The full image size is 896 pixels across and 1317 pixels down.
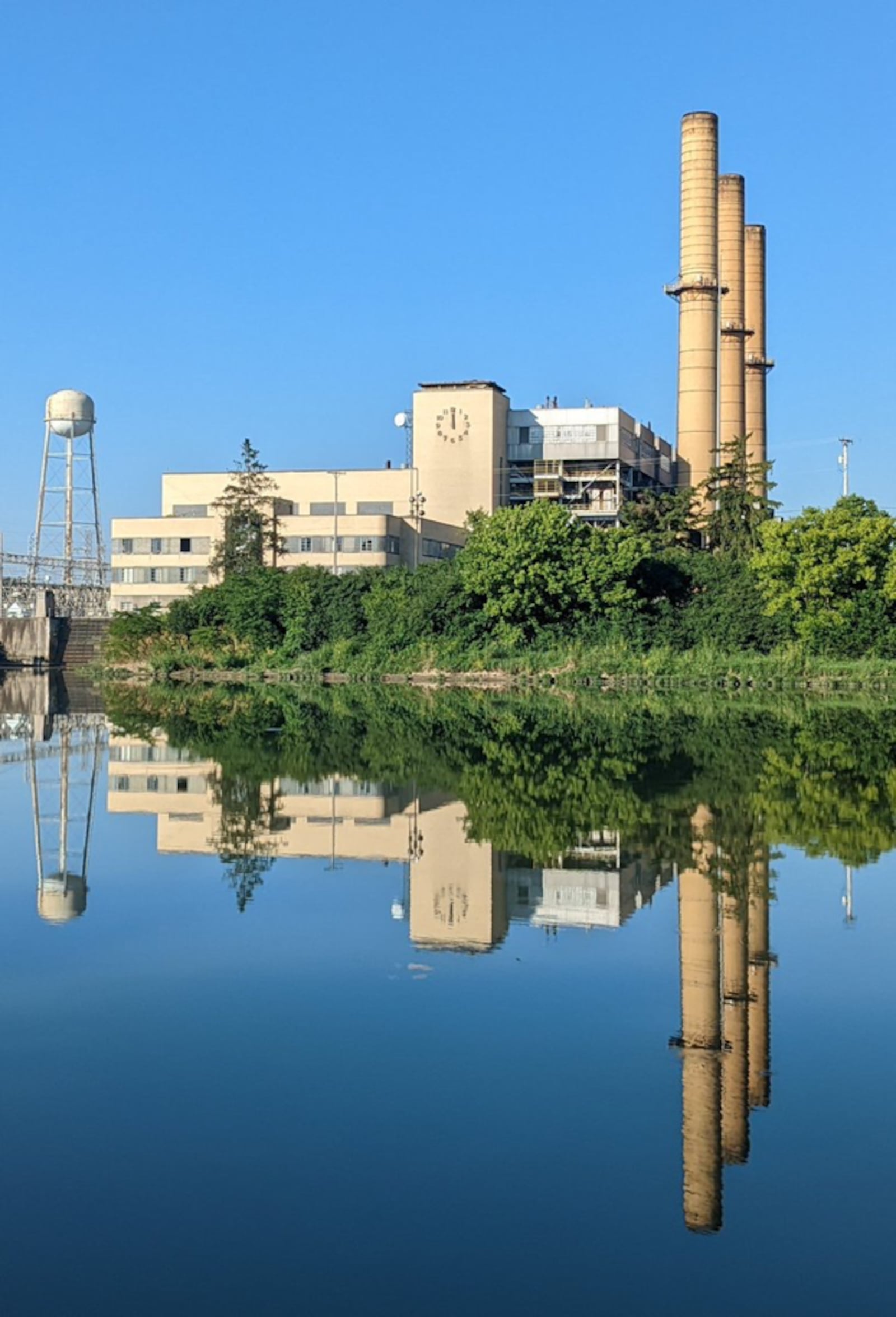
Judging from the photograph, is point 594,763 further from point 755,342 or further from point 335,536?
point 755,342

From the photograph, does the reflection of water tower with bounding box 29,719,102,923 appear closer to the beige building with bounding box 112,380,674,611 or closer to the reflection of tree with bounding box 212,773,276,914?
the reflection of tree with bounding box 212,773,276,914

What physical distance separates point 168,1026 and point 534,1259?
2.81m

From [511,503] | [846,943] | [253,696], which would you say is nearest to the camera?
[846,943]

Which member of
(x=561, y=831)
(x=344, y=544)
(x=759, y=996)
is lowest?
(x=759, y=996)

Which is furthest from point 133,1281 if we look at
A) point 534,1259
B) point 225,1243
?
point 534,1259

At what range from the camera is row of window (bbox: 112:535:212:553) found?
65.9 metres

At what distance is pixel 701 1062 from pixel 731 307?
63.6 metres

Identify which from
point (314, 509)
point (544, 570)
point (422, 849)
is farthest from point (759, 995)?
point (314, 509)

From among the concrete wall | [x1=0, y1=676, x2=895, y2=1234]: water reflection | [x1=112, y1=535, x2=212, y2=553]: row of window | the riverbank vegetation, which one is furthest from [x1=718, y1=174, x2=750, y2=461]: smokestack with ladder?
[x1=0, y1=676, x2=895, y2=1234]: water reflection

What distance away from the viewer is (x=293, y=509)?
66.1m

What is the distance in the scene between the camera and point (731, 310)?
217ft

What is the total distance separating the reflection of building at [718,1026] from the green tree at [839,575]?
36460mm

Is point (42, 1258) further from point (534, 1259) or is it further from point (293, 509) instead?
point (293, 509)

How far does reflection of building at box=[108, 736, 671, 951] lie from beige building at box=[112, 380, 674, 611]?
153 feet
